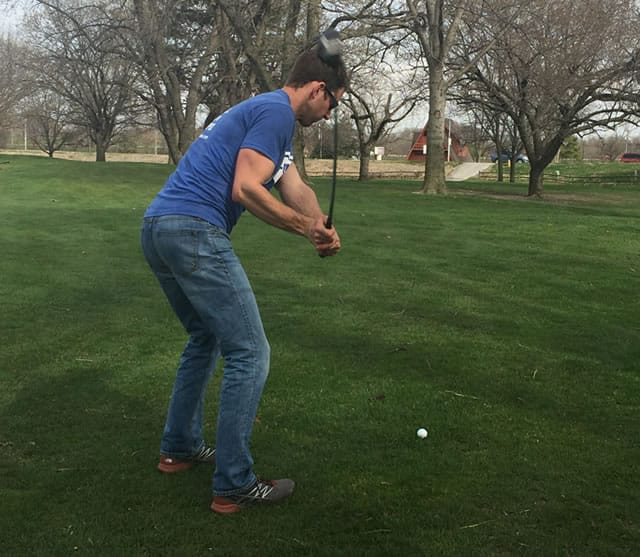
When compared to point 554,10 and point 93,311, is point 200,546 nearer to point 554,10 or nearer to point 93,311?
point 93,311

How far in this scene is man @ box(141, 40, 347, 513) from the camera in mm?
3215

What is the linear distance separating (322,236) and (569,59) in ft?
75.3

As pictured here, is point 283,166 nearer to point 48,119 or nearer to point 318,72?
point 318,72

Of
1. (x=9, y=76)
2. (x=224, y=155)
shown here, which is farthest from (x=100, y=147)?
(x=224, y=155)

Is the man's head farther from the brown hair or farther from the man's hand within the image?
the man's hand

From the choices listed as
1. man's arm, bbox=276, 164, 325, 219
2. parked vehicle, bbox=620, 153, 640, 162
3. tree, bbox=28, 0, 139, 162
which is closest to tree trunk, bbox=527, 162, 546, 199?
tree, bbox=28, 0, 139, 162

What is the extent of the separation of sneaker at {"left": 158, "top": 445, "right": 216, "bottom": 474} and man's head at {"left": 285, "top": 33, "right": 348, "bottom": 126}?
5.83 ft

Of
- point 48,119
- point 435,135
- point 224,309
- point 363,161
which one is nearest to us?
point 224,309

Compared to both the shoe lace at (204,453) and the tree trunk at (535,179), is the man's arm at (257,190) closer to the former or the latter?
the shoe lace at (204,453)

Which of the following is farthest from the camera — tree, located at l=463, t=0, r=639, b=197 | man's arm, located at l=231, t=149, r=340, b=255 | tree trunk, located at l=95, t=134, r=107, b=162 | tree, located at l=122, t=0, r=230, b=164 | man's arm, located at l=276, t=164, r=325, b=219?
tree trunk, located at l=95, t=134, r=107, b=162

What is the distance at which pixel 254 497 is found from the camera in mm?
3346

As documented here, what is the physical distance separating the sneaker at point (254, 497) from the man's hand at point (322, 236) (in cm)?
111

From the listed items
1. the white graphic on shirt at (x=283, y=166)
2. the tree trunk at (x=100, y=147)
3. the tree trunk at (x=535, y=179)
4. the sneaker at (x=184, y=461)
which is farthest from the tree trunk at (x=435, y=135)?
the tree trunk at (x=100, y=147)

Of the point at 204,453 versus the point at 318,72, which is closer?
the point at 318,72
